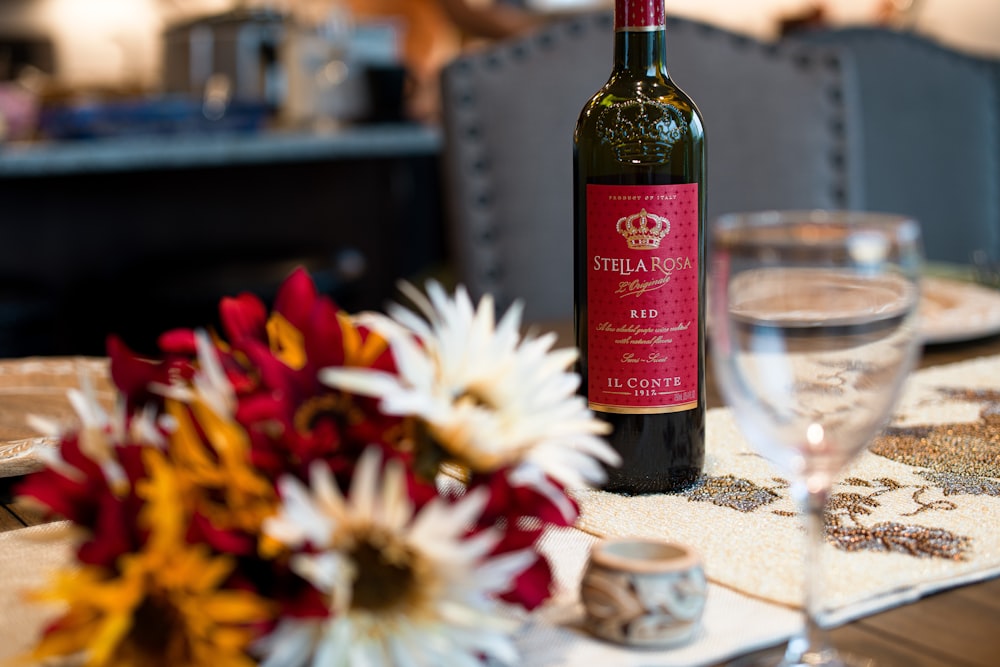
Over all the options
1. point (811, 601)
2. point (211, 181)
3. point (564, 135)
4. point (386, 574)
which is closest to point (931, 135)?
point (564, 135)

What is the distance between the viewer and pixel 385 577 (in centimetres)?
39

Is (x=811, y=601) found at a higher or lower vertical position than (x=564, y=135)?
lower

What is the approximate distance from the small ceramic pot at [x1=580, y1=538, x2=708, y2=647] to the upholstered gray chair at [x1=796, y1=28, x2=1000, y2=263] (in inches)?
65.4

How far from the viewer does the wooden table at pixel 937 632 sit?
0.46m

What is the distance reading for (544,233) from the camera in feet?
4.59

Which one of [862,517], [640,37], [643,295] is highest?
[640,37]

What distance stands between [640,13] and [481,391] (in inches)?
12.3

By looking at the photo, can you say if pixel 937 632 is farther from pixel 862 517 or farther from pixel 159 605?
pixel 159 605

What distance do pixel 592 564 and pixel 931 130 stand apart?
1.77 metres

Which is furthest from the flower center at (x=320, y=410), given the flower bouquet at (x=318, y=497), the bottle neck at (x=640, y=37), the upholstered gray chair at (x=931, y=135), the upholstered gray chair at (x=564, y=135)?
the upholstered gray chair at (x=931, y=135)

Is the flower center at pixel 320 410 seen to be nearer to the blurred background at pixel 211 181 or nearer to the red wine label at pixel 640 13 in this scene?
the red wine label at pixel 640 13

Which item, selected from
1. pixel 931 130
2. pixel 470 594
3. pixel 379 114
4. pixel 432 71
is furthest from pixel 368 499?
pixel 432 71

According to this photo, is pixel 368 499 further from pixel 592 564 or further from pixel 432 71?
pixel 432 71

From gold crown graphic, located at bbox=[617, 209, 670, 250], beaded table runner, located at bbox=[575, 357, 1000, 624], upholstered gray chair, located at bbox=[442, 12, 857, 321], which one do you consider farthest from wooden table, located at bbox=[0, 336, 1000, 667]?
upholstered gray chair, located at bbox=[442, 12, 857, 321]
